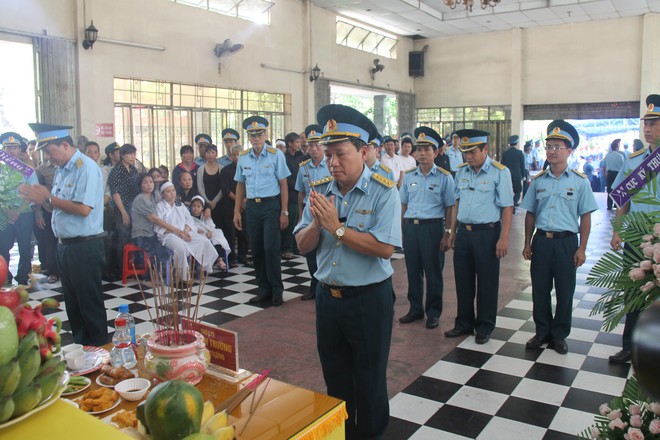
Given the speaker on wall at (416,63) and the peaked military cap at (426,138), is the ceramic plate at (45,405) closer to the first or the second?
the peaked military cap at (426,138)

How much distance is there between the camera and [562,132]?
3828mm

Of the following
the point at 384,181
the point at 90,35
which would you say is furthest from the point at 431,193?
the point at 90,35

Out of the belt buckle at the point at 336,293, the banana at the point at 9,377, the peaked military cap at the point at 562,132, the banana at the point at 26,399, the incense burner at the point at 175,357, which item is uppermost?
the peaked military cap at the point at 562,132

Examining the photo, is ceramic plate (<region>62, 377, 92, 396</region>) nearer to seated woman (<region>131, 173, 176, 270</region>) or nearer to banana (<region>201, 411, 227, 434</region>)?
banana (<region>201, 411, 227, 434</region>)

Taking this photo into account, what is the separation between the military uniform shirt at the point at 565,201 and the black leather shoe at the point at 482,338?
867 millimetres

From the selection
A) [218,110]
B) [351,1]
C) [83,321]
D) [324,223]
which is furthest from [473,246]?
[351,1]

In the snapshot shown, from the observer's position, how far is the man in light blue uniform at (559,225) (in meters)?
3.82

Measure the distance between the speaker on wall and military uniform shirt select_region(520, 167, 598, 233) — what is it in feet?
40.7

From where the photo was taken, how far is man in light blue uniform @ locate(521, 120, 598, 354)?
3.82m

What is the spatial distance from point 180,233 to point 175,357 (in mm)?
4411

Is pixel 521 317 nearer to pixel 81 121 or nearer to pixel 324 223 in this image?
pixel 324 223

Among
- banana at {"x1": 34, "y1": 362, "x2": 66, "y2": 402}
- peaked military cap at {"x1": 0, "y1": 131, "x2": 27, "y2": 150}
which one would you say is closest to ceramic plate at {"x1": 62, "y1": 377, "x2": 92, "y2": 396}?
banana at {"x1": 34, "y1": 362, "x2": 66, "y2": 402}

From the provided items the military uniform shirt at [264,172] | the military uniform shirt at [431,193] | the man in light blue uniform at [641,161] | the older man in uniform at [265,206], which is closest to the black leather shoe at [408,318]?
the military uniform shirt at [431,193]

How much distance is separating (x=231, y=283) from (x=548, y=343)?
338 centimetres
